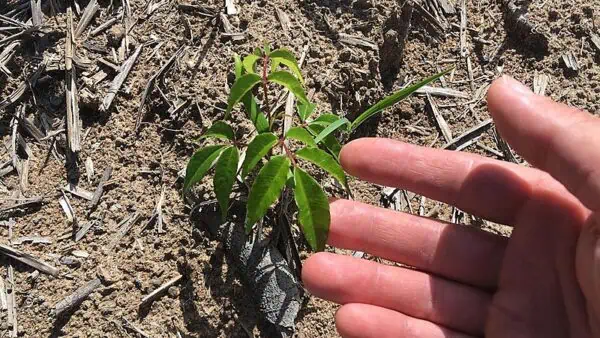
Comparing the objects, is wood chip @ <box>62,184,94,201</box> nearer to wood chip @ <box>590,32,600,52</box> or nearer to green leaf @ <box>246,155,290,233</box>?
green leaf @ <box>246,155,290,233</box>

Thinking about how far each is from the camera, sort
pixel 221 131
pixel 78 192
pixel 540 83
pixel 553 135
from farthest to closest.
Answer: pixel 540 83, pixel 78 192, pixel 221 131, pixel 553 135

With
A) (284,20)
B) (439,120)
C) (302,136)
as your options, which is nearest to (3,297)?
(302,136)

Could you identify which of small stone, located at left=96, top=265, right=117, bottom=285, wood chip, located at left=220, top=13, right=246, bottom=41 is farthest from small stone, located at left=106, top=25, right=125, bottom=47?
small stone, located at left=96, top=265, right=117, bottom=285

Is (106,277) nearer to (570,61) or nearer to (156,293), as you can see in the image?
(156,293)

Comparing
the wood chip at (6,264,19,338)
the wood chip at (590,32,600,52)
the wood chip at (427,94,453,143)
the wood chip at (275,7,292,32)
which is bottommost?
the wood chip at (6,264,19,338)

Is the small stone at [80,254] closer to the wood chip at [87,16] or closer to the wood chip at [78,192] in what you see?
the wood chip at [78,192]

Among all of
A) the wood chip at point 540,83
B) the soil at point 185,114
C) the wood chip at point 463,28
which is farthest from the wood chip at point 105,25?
the wood chip at point 540,83
